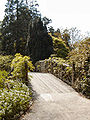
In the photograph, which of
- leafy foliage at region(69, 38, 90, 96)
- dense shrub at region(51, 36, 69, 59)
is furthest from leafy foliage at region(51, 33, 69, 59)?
leafy foliage at region(69, 38, 90, 96)

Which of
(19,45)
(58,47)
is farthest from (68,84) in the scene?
(19,45)

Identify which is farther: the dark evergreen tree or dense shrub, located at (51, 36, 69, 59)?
dense shrub, located at (51, 36, 69, 59)

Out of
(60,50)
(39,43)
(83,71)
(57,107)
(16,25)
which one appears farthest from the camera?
(16,25)

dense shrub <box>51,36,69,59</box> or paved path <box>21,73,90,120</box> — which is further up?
dense shrub <box>51,36,69,59</box>

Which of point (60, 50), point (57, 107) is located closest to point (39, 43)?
point (60, 50)

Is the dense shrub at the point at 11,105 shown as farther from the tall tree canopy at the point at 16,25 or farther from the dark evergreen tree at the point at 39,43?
the tall tree canopy at the point at 16,25

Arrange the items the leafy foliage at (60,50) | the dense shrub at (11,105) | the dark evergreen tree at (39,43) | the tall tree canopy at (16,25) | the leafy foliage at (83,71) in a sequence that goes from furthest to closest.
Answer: the tall tree canopy at (16,25), the leafy foliage at (60,50), the dark evergreen tree at (39,43), the leafy foliage at (83,71), the dense shrub at (11,105)

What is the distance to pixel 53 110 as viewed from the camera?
3.64 m

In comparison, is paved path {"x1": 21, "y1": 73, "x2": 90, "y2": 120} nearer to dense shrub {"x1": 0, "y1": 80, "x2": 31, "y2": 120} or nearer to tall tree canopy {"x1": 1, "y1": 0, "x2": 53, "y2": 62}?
dense shrub {"x1": 0, "y1": 80, "x2": 31, "y2": 120}

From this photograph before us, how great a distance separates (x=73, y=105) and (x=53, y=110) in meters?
0.80

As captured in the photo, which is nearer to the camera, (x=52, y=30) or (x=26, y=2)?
(x=26, y=2)

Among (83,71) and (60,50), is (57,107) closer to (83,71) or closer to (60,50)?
(83,71)

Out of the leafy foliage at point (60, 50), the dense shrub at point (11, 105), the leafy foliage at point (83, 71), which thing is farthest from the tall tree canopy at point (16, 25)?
the dense shrub at point (11, 105)

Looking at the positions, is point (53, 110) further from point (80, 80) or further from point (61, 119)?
point (80, 80)
